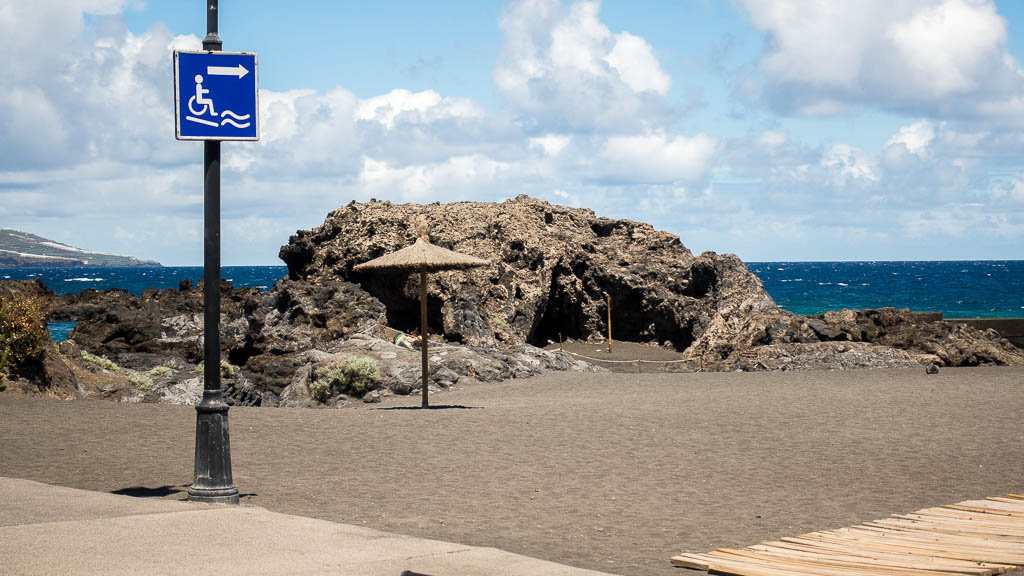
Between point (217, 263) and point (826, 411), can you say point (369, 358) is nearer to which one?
point (826, 411)

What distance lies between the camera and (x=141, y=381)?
66.3 feet

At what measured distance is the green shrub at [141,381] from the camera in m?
19.4

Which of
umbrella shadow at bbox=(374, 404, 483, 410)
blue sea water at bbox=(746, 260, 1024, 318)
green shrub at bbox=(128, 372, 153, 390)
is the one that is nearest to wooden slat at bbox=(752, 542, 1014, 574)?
umbrella shadow at bbox=(374, 404, 483, 410)

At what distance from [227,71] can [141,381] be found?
570 inches

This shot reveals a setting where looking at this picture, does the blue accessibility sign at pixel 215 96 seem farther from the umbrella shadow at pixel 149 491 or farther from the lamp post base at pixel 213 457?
the umbrella shadow at pixel 149 491

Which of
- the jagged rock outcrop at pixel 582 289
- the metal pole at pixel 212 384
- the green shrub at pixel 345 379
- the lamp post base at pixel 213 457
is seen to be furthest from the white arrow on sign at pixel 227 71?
the jagged rock outcrop at pixel 582 289

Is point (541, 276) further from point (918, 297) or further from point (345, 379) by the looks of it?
point (918, 297)

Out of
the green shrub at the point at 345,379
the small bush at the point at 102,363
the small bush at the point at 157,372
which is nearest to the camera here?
the green shrub at the point at 345,379

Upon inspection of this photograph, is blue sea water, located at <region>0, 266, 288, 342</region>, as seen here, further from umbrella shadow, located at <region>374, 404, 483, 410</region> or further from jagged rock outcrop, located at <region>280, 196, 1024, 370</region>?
umbrella shadow, located at <region>374, 404, 483, 410</region>

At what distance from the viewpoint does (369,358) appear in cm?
1905

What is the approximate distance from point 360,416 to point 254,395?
4.99 meters

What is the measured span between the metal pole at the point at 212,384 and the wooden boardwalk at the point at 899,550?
11.6ft

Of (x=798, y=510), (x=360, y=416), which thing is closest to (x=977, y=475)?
(x=798, y=510)

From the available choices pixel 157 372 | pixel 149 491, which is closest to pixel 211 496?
pixel 149 491
